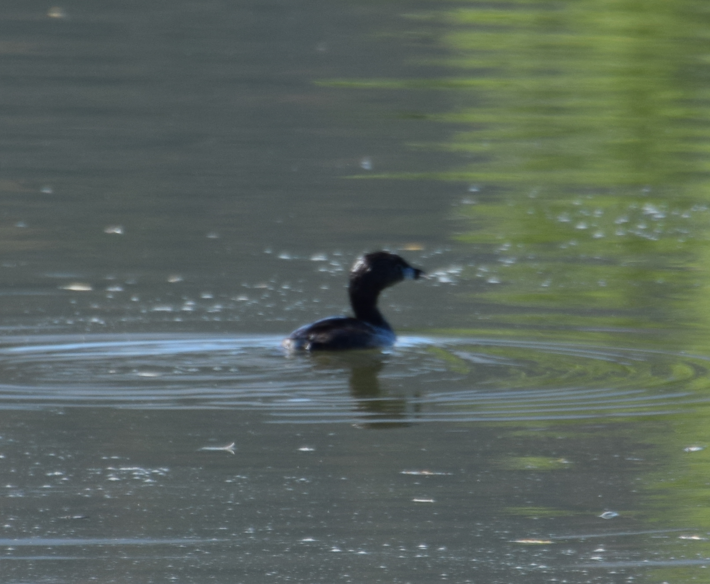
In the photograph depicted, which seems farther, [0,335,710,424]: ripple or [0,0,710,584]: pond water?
[0,335,710,424]: ripple

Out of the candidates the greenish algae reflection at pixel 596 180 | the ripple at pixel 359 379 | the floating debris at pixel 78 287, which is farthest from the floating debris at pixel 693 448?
the floating debris at pixel 78 287

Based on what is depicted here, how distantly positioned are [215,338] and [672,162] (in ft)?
23.7

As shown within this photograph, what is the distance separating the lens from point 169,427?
23.1 feet

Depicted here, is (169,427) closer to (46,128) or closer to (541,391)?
(541,391)

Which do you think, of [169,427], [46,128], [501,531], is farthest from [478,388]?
[46,128]

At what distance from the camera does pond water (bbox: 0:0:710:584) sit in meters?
5.79

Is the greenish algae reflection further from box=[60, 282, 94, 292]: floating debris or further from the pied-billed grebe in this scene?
box=[60, 282, 94, 292]: floating debris

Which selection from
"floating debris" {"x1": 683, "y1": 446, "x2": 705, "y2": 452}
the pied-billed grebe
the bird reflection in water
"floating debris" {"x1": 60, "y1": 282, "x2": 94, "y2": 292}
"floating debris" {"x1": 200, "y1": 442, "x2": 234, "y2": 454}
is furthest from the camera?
"floating debris" {"x1": 60, "y1": 282, "x2": 94, "y2": 292}

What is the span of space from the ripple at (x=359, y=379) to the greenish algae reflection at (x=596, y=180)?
21 centimetres

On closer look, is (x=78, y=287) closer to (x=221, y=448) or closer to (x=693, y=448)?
(x=221, y=448)

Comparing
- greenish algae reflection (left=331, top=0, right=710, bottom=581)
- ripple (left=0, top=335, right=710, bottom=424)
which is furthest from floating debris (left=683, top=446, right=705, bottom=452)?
ripple (left=0, top=335, right=710, bottom=424)

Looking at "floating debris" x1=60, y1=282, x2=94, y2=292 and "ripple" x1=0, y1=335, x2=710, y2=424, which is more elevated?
"floating debris" x1=60, y1=282, x2=94, y2=292

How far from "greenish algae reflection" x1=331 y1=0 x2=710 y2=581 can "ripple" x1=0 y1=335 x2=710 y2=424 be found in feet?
0.67

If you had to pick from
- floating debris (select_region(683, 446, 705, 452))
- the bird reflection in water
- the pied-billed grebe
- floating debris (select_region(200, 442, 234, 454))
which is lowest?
floating debris (select_region(683, 446, 705, 452))
